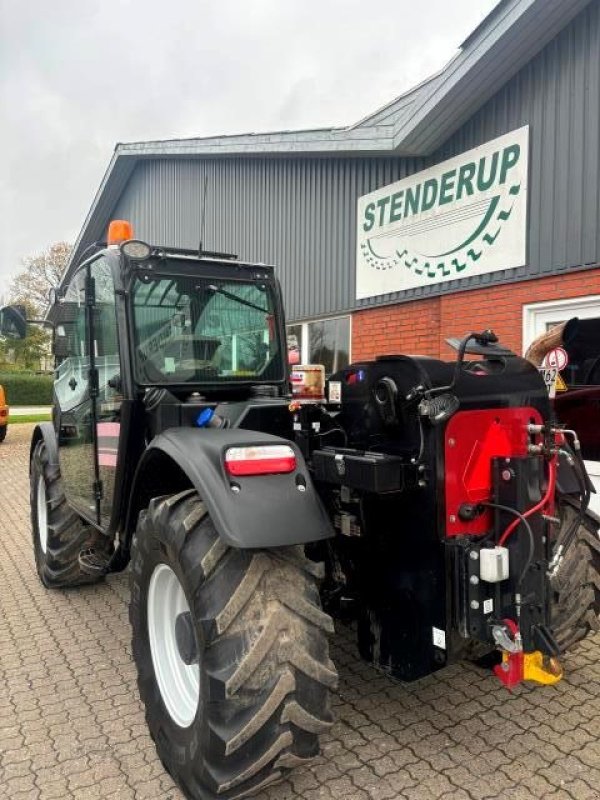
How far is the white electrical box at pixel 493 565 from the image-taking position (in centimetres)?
234

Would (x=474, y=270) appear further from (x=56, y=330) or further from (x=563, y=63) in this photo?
(x=56, y=330)

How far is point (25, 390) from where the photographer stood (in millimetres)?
34344

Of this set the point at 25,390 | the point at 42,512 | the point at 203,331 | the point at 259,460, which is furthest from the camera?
the point at 25,390

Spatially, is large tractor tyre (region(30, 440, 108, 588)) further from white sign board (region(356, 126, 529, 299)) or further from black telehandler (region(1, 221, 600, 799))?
white sign board (region(356, 126, 529, 299))

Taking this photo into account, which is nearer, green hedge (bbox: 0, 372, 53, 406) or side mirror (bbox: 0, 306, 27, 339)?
side mirror (bbox: 0, 306, 27, 339)

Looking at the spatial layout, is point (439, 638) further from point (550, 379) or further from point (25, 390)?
point (25, 390)

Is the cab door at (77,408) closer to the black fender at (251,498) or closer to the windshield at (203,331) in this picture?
the windshield at (203,331)

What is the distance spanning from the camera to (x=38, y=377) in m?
35.8

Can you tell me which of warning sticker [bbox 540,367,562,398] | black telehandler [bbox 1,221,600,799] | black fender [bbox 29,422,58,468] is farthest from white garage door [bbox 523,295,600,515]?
black fender [bbox 29,422,58,468]

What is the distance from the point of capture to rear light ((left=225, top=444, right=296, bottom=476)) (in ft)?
7.81

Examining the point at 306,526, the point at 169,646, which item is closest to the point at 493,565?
the point at 306,526

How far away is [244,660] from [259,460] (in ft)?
2.29

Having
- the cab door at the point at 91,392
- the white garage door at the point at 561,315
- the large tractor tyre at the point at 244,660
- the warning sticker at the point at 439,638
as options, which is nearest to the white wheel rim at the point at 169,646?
the large tractor tyre at the point at 244,660

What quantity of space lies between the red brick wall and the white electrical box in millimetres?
3920
